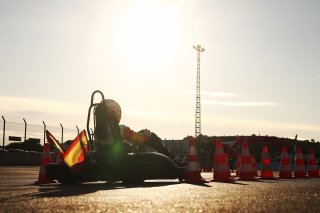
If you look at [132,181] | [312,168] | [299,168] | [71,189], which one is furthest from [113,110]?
[312,168]

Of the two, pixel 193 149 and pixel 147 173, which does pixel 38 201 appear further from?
pixel 193 149

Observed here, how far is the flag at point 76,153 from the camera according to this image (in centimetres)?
982

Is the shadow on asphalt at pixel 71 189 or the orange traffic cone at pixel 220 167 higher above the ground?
the orange traffic cone at pixel 220 167

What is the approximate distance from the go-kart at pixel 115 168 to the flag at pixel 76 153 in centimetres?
10

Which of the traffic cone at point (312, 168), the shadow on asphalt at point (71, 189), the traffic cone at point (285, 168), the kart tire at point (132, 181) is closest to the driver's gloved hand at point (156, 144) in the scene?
the kart tire at point (132, 181)

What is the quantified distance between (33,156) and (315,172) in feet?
69.8

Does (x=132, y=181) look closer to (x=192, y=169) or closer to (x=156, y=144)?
(x=192, y=169)

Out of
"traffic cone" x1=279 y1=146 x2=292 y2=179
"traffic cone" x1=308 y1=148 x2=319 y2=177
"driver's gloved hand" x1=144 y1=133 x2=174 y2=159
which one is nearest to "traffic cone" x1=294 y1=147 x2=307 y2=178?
"traffic cone" x1=279 y1=146 x2=292 y2=179

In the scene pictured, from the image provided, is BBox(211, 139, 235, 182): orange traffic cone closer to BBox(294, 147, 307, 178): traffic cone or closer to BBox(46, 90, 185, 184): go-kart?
BBox(46, 90, 185, 184): go-kart

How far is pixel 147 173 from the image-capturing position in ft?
34.2

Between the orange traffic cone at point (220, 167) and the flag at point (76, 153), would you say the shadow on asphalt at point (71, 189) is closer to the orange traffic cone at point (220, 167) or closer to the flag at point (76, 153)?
the flag at point (76, 153)

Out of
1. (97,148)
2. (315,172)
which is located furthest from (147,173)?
(315,172)

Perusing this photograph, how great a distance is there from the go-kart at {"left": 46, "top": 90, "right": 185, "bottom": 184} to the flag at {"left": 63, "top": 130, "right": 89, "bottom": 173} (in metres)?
0.10

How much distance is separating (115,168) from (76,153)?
78 centimetres
